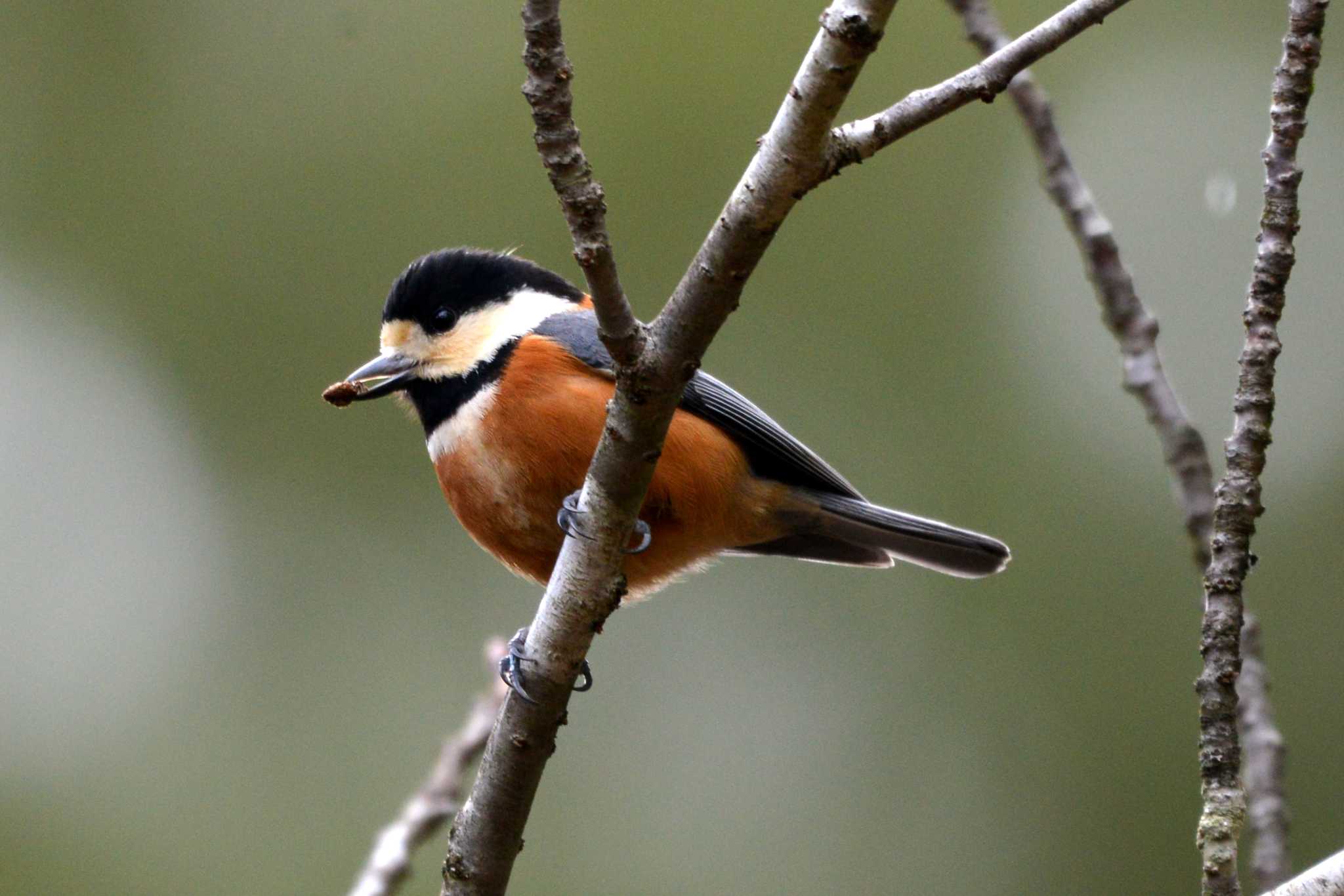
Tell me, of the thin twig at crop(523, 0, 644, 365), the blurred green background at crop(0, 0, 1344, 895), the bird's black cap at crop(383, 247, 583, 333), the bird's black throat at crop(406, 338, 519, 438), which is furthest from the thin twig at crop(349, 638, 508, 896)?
the blurred green background at crop(0, 0, 1344, 895)

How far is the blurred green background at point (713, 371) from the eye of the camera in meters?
7.71

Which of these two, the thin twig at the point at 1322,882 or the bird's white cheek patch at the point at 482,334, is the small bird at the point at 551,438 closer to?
the bird's white cheek patch at the point at 482,334

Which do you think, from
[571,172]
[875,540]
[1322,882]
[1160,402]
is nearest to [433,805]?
[875,540]

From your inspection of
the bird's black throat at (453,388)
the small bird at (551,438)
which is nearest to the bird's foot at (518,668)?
the small bird at (551,438)

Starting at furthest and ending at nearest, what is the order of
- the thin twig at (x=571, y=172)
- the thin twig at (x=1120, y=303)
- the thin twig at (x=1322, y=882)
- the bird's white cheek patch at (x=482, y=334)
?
1. the bird's white cheek patch at (x=482, y=334)
2. the thin twig at (x=1120, y=303)
3. the thin twig at (x=571, y=172)
4. the thin twig at (x=1322, y=882)

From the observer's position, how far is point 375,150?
8.76 meters

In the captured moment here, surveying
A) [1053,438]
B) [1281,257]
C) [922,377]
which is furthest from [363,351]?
[1281,257]

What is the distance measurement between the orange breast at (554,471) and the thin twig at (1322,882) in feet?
6.83

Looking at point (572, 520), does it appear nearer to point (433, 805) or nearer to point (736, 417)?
point (433, 805)

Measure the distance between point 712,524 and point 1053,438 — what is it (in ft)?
14.6

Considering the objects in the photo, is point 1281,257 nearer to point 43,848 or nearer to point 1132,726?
point 1132,726

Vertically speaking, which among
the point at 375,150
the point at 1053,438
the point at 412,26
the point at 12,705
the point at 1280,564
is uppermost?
the point at 412,26

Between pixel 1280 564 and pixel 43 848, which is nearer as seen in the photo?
pixel 1280 564

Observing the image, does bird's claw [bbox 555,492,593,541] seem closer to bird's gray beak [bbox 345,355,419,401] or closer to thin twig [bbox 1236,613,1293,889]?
bird's gray beak [bbox 345,355,419,401]
